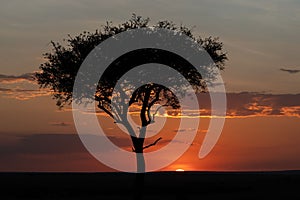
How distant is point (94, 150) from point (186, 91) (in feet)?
34.7

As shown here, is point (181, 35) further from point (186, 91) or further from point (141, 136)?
point (141, 136)

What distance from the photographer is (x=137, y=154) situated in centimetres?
5200

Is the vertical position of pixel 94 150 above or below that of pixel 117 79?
below
